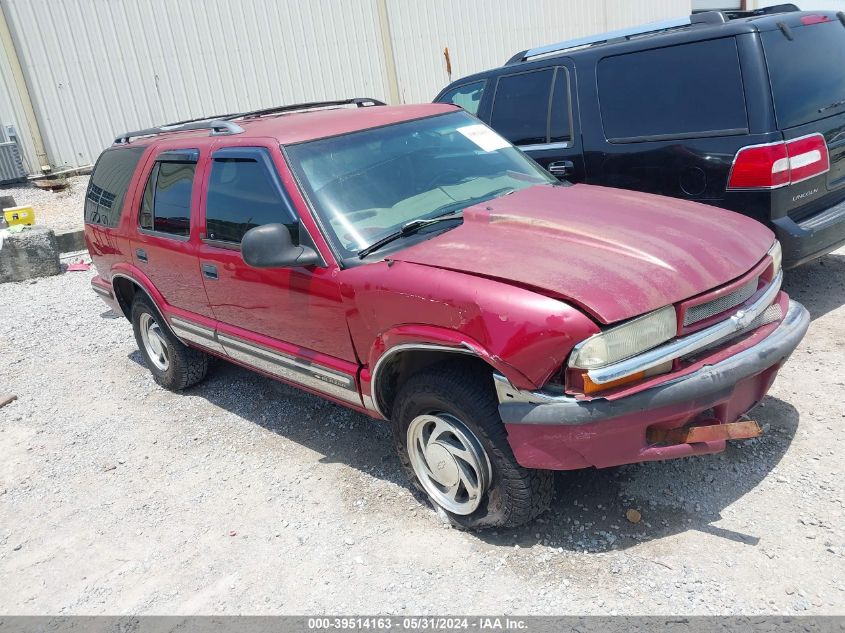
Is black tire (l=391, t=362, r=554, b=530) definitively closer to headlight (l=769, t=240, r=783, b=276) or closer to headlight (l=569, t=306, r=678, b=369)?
headlight (l=569, t=306, r=678, b=369)

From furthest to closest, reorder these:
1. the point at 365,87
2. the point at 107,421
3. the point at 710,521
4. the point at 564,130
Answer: the point at 365,87 → the point at 564,130 → the point at 107,421 → the point at 710,521

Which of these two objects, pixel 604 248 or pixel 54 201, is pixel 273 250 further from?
pixel 54 201

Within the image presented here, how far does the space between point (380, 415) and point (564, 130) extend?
309 centimetres

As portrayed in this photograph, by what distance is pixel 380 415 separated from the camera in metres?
3.33

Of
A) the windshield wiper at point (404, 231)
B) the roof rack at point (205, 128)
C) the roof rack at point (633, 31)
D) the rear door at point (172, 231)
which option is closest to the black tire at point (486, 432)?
the windshield wiper at point (404, 231)

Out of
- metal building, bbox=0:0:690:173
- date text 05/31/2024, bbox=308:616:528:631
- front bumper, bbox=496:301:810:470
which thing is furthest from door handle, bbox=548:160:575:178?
metal building, bbox=0:0:690:173

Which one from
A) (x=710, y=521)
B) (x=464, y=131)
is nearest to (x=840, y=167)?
(x=464, y=131)

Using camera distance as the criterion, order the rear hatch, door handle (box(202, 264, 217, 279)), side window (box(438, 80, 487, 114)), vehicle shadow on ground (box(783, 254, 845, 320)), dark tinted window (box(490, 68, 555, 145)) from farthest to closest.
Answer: side window (box(438, 80, 487, 114)) < dark tinted window (box(490, 68, 555, 145)) < vehicle shadow on ground (box(783, 254, 845, 320)) < the rear hatch < door handle (box(202, 264, 217, 279))

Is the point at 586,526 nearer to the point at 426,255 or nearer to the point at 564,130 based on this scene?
the point at 426,255

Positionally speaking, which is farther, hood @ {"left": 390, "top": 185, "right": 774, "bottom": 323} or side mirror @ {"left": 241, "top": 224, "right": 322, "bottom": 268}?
side mirror @ {"left": 241, "top": 224, "right": 322, "bottom": 268}

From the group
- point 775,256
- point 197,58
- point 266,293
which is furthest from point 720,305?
point 197,58

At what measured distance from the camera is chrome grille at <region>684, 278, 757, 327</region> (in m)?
2.66

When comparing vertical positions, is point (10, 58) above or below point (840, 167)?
above

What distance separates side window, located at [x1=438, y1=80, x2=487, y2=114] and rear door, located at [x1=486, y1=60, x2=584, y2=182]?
287 millimetres
